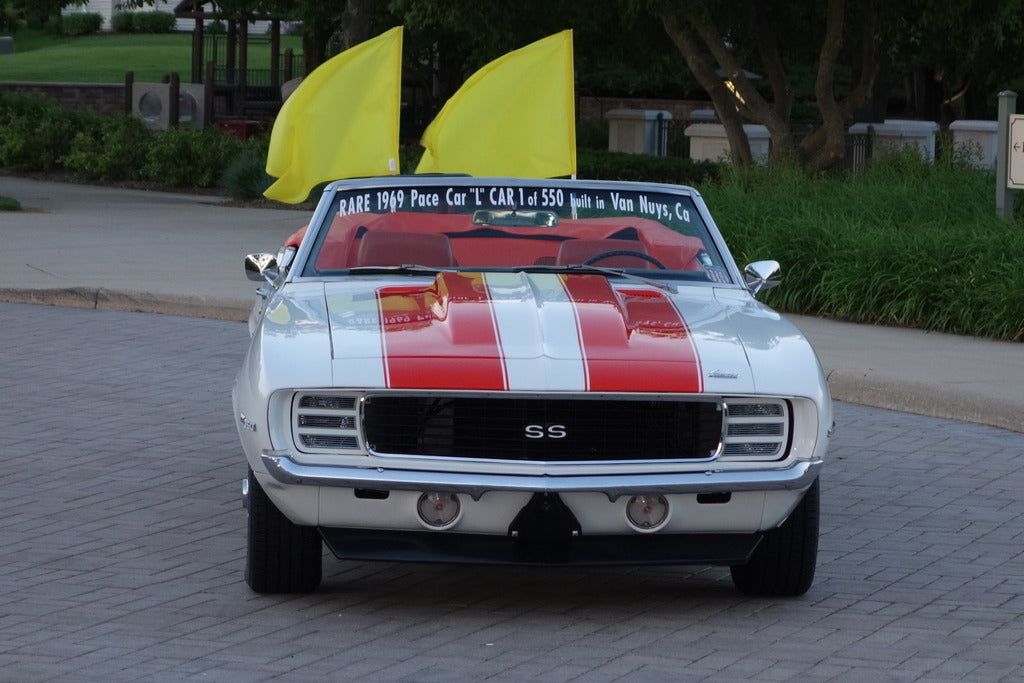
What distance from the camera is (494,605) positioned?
18.7 feet

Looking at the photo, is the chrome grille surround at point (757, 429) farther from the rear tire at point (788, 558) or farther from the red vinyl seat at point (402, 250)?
the red vinyl seat at point (402, 250)

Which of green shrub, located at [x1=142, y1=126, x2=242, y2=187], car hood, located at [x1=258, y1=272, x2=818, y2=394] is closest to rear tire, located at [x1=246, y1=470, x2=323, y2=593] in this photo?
car hood, located at [x1=258, y1=272, x2=818, y2=394]

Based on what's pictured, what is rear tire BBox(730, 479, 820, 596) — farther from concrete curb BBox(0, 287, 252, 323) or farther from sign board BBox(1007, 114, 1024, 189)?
sign board BBox(1007, 114, 1024, 189)

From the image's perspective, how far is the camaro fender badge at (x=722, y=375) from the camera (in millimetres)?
5297

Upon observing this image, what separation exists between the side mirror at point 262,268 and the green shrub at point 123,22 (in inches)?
2809

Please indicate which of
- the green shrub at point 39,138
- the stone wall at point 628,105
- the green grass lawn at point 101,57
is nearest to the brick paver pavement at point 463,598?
the green shrub at point 39,138

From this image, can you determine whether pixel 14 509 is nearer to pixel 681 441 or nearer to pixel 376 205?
pixel 376 205

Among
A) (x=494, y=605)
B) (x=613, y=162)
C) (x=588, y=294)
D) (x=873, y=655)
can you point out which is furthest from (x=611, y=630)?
(x=613, y=162)

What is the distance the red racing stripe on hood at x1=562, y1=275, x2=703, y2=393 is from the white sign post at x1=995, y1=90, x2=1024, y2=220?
859 cm

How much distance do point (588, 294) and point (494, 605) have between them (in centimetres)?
117

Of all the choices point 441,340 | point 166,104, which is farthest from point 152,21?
point 441,340

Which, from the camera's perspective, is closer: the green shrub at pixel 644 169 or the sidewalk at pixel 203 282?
the sidewalk at pixel 203 282

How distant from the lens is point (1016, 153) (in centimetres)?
1380

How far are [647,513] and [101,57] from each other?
63.4 m
